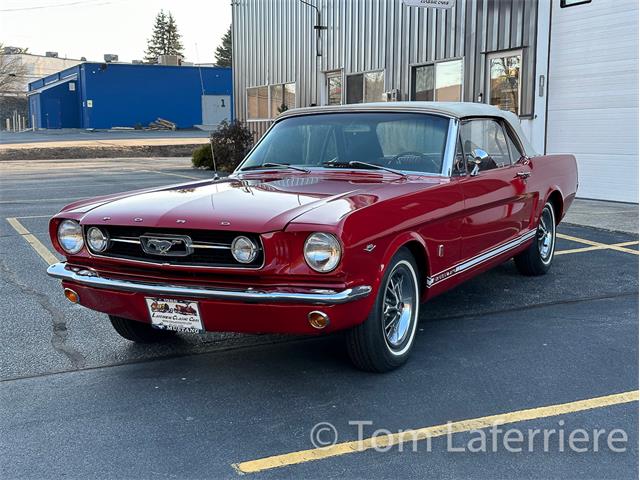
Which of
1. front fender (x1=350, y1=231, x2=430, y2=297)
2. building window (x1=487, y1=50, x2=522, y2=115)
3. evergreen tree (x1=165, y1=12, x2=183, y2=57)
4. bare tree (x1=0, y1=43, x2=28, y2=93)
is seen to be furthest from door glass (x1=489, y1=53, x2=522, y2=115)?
evergreen tree (x1=165, y1=12, x2=183, y2=57)

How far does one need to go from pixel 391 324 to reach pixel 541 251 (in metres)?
2.91

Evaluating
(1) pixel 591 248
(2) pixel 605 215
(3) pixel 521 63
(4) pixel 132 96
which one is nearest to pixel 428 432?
(1) pixel 591 248

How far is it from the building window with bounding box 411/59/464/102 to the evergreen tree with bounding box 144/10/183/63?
3427 inches

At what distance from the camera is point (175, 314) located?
151 inches

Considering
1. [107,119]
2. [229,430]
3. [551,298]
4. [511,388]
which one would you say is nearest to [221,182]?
[229,430]

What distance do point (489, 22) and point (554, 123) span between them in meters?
2.25

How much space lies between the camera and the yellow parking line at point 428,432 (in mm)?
3139

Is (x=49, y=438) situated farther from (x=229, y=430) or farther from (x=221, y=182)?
(x=221, y=182)

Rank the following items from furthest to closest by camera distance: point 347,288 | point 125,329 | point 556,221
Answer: point 556,221, point 125,329, point 347,288

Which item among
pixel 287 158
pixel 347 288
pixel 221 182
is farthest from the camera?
pixel 287 158

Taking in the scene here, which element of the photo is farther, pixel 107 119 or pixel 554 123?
pixel 107 119

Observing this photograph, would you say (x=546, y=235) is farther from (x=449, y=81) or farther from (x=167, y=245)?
(x=449, y=81)

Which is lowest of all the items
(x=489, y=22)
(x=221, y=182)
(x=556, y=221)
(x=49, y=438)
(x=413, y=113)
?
(x=49, y=438)

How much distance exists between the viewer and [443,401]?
3.77m
